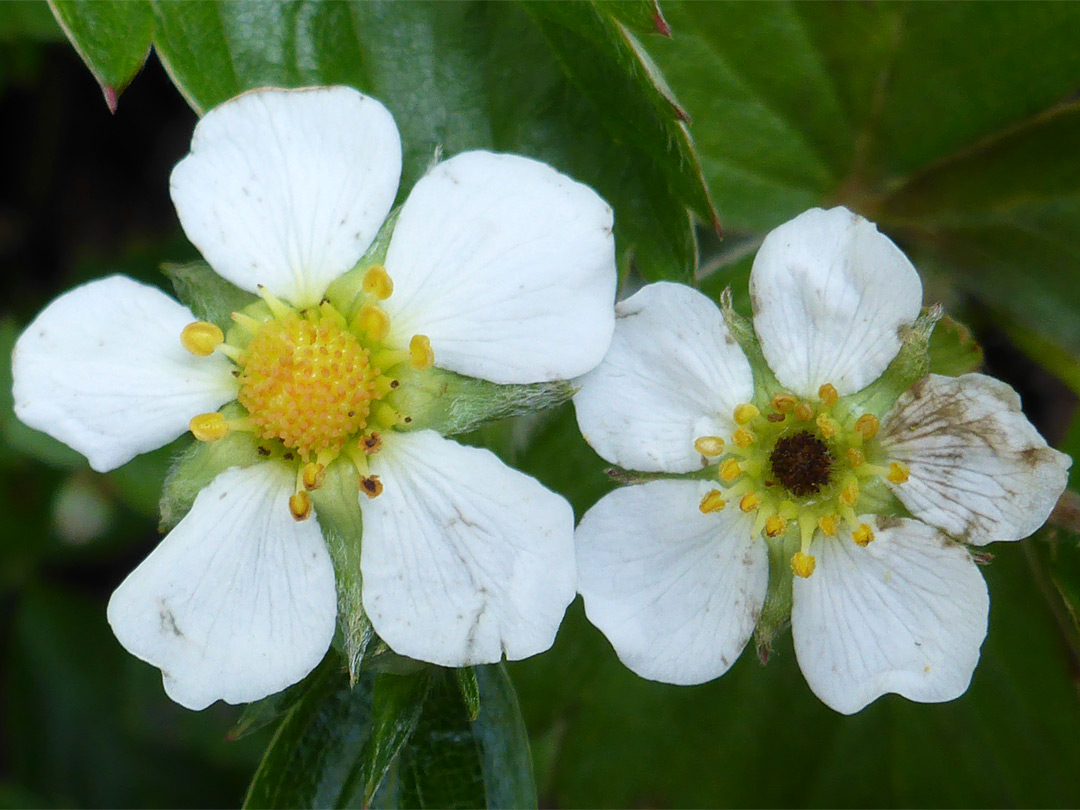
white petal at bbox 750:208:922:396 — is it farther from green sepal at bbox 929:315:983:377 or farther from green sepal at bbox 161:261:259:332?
green sepal at bbox 161:261:259:332

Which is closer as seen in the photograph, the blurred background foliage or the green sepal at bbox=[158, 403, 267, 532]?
the green sepal at bbox=[158, 403, 267, 532]

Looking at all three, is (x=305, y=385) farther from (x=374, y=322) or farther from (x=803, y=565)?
(x=803, y=565)

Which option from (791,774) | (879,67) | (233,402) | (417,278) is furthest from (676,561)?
(879,67)

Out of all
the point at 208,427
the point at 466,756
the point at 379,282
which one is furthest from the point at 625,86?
the point at 466,756

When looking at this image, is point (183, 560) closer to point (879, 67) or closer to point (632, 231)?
point (632, 231)

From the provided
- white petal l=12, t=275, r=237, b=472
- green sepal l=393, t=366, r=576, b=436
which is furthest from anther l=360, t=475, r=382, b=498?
white petal l=12, t=275, r=237, b=472

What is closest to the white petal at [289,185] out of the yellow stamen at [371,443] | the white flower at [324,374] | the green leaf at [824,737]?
the white flower at [324,374]
